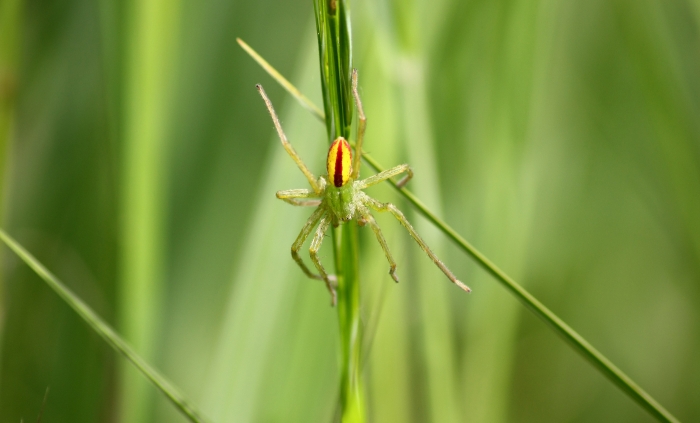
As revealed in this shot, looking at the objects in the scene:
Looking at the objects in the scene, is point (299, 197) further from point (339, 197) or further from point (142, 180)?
point (142, 180)

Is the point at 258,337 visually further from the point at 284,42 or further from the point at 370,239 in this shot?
the point at 284,42

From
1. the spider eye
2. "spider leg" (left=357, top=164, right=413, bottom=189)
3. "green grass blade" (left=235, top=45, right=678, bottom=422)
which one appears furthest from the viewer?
"spider leg" (left=357, top=164, right=413, bottom=189)

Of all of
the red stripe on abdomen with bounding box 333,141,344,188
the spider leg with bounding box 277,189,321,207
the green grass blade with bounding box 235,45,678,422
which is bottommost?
the green grass blade with bounding box 235,45,678,422

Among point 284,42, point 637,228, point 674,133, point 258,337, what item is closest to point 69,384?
point 258,337

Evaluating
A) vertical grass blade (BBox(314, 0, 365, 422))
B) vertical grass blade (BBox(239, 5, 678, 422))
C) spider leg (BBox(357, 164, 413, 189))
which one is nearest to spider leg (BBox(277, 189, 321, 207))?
spider leg (BBox(357, 164, 413, 189))

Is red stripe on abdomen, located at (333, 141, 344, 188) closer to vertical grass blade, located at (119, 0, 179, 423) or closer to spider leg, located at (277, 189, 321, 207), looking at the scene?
spider leg, located at (277, 189, 321, 207)

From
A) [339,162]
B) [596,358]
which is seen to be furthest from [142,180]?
[596,358]

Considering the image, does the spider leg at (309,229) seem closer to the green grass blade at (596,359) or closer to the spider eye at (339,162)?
the spider eye at (339,162)
